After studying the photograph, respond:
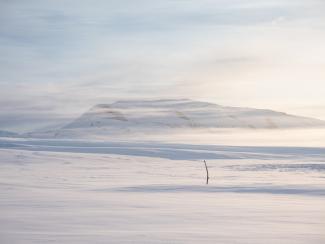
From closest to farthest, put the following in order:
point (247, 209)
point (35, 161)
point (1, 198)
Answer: point (247, 209)
point (1, 198)
point (35, 161)

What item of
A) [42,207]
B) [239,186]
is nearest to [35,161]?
[239,186]

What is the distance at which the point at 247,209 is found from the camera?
31.7 feet

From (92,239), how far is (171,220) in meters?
1.91

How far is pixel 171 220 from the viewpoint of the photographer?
8078 millimetres

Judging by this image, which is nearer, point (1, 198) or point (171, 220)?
point (171, 220)

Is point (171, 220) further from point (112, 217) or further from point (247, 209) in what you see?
point (247, 209)

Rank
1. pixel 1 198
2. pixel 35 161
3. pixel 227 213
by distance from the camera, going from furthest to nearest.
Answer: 1. pixel 35 161
2. pixel 1 198
3. pixel 227 213

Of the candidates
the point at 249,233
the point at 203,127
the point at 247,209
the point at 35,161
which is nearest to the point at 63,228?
the point at 249,233

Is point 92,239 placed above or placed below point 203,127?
above

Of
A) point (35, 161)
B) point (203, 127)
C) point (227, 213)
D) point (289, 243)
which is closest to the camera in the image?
point (289, 243)

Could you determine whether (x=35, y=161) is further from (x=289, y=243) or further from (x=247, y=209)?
(x=289, y=243)

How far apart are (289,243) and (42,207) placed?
4.57 meters

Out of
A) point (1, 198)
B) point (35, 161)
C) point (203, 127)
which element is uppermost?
point (1, 198)

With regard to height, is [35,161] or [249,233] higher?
[249,233]
